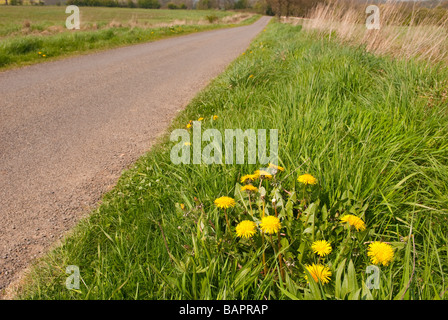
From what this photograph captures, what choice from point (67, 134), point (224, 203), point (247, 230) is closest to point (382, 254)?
point (247, 230)

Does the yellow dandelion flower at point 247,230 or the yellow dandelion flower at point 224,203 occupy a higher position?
the yellow dandelion flower at point 224,203

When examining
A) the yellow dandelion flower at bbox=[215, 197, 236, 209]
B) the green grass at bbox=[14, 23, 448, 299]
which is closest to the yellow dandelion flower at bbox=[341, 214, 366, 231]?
the green grass at bbox=[14, 23, 448, 299]

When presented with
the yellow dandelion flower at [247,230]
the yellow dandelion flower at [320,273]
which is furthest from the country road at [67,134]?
the yellow dandelion flower at [320,273]

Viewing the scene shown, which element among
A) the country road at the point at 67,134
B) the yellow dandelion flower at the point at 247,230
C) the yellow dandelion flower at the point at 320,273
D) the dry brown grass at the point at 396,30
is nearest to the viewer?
the yellow dandelion flower at the point at 320,273

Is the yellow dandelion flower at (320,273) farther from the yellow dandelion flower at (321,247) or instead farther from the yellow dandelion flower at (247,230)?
the yellow dandelion flower at (247,230)

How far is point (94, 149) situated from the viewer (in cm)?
341

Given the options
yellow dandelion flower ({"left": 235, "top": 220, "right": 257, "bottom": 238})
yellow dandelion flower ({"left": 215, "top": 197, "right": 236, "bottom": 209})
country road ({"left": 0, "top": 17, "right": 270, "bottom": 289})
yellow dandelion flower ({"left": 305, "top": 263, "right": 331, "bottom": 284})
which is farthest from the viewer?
country road ({"left": 0, "top": 17, "right": 270, "bottom": 289})

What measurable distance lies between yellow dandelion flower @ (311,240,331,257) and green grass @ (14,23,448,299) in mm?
59

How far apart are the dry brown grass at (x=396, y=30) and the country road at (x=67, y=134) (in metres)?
3.00

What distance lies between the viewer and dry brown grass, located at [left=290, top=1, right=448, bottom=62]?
425cm

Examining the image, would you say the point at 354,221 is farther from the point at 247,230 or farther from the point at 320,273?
the point at 247,230

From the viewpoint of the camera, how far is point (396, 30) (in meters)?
5.11

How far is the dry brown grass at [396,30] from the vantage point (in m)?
4.25

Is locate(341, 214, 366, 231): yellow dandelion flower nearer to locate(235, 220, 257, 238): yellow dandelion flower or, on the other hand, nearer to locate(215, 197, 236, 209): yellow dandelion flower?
locate(235, 220, 257, 238): yellow dandelion flower
